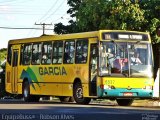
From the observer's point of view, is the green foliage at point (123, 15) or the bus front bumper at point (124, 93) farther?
the green foliage at point (123, 15)

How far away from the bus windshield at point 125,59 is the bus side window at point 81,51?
1.00 m

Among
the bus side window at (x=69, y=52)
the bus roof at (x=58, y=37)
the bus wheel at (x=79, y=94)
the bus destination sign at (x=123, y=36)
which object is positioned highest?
the bus roof at (x=58, y=37)

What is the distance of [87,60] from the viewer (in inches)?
965

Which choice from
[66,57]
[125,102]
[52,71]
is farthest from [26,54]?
[125,102]

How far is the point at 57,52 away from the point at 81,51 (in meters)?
2.11

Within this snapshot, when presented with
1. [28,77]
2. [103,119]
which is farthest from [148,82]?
[103,119]

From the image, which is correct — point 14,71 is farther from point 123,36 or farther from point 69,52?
point 123,36

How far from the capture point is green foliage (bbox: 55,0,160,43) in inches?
1602

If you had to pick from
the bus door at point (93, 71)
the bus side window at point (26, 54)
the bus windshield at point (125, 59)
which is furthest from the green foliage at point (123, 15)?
the bus door at point (93, 71)

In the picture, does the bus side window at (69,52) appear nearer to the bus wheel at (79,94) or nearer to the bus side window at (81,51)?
the bus side window at (81,51)

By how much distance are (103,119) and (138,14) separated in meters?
32.1

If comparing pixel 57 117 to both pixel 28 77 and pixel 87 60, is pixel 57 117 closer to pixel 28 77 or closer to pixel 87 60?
pixel 87 60

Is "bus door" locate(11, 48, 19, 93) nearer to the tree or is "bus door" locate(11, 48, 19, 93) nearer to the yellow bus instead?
the yellow bus

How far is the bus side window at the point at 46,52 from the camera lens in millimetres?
27531
